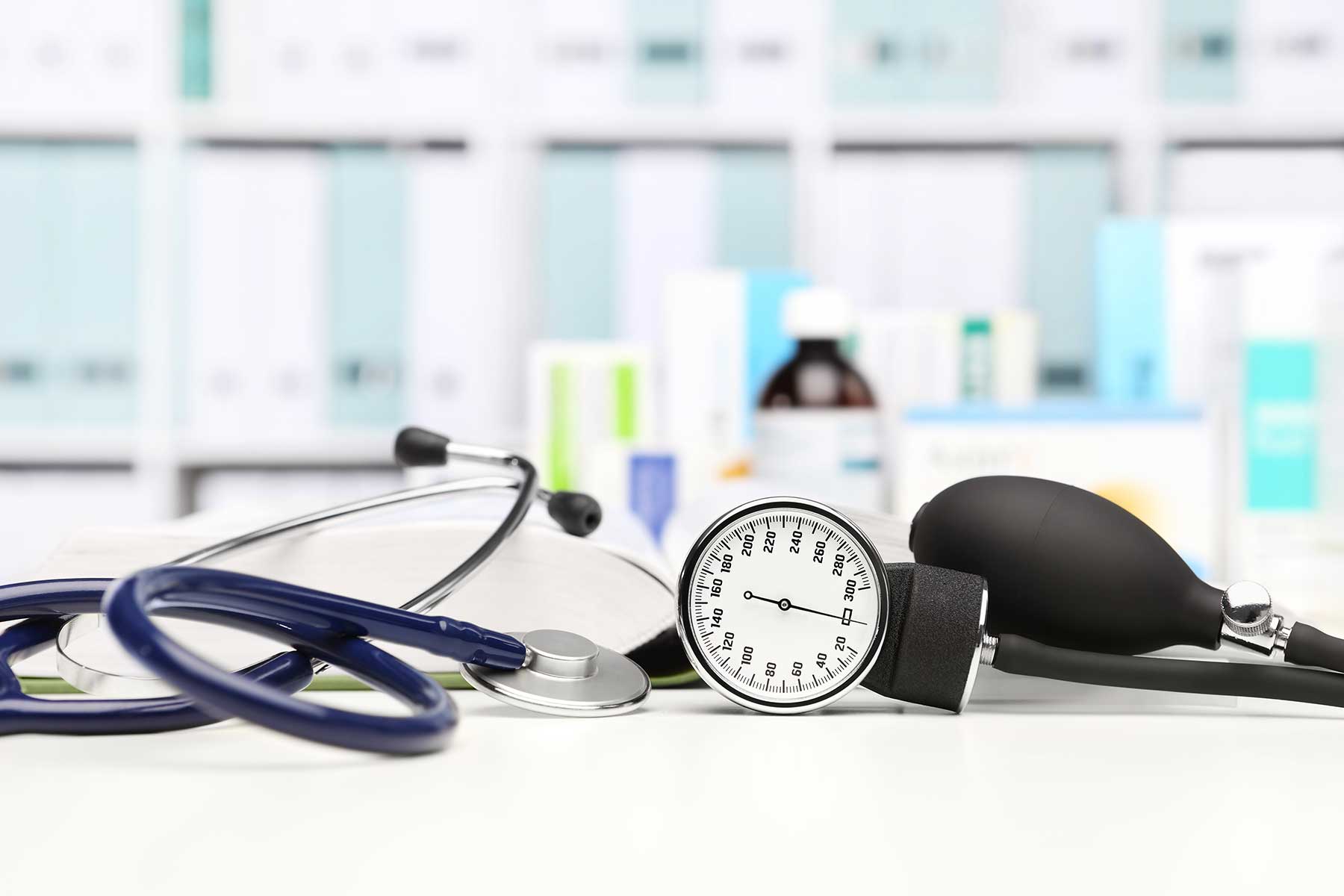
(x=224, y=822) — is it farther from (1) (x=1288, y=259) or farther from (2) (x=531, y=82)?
(2) (x=531, y=82)

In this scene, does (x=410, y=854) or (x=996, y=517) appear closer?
(x=410, y=854)

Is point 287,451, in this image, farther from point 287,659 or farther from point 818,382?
point 287,659

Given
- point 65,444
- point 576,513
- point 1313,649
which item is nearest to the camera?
point 1313,649

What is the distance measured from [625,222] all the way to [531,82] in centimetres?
26

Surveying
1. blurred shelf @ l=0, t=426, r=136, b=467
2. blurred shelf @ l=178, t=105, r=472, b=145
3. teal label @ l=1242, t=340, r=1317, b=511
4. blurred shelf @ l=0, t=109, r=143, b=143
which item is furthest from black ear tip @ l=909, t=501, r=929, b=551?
blurred shelf @ l=0, t=109, r=143, b=143

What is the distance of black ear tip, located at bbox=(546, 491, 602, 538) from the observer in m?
0.51

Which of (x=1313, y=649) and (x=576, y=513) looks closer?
(x=1313, y=649)

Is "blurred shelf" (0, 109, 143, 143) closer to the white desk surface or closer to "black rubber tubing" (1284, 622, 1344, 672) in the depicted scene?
the white desk surface

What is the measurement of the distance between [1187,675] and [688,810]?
0.75 ft

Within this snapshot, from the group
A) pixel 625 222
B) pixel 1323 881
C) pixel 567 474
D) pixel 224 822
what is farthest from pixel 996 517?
Answer: pixel 625 222

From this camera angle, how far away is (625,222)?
4.78 feet

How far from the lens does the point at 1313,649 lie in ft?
1.32

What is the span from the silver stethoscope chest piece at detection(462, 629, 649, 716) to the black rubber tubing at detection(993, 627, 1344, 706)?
0.51 ft

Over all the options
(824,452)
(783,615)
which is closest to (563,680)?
(783,615)
